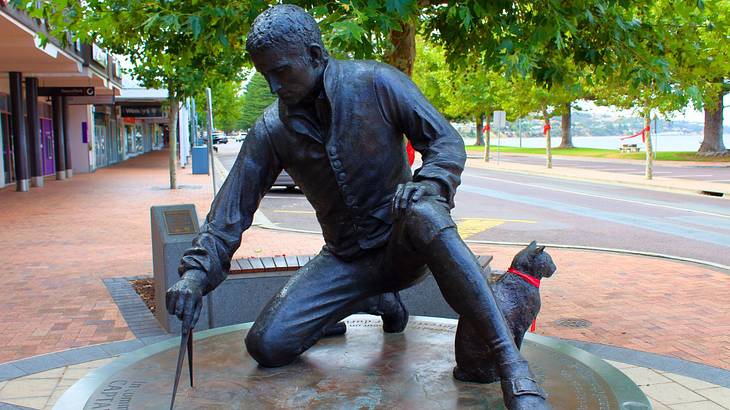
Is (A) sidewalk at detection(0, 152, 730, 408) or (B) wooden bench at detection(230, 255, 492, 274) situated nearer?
(A) sidewalk at detection(0, 152, 730, 408)

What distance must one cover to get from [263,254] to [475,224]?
4.89 m

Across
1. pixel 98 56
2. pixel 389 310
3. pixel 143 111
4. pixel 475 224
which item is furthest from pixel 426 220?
pixel 143 111

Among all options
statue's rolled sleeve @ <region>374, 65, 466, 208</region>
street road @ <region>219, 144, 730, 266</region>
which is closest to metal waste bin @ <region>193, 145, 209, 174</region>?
street road @ <region>219, 144, 730, 266</region>

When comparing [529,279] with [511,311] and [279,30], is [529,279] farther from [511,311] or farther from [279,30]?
Answer: [279,30]

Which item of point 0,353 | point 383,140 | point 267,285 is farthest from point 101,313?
point 383,140

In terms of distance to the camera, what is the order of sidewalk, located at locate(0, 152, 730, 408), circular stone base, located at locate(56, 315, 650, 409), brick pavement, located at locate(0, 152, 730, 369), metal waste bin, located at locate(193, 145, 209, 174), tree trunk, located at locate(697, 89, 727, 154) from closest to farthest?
circular stone base, located at locate(56, 315, 650, 409), sidewalk, located at locate(0, 152, 730, 408), brick pavement, located at locate(0, 152, 730, 369), metal waste bin, located at locate(193, 145, 209, 174), tree trunk, located at locate(697, 89, 727, 154)

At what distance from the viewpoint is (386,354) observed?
11.3 ft

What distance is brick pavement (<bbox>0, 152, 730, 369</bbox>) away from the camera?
6.02 m

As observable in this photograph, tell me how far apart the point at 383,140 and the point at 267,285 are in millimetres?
3027

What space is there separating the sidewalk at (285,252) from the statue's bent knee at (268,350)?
1902 mm

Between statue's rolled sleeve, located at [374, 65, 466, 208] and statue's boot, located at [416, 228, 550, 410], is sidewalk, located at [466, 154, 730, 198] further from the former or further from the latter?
statue's boot, located at [416, 228, 550, 410]

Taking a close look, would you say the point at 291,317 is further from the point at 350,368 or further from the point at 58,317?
the point at 58,317

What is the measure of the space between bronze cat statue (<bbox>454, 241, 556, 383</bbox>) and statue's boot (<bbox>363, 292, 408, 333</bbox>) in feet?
2.25

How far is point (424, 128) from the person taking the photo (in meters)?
2.97
